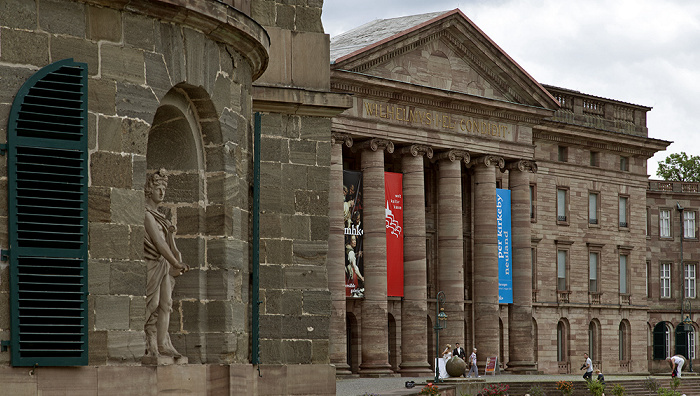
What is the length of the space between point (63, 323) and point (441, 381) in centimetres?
2985

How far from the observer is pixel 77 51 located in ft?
46.6

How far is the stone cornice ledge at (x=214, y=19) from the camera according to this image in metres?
14.8

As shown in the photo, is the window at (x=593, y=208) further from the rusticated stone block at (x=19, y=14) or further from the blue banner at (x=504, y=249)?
the rusticated stone block at (x=19, y=14)

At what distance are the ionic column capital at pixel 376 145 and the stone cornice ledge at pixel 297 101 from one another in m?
37.3

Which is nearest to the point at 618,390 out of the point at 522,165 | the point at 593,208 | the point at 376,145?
the point at 376,145

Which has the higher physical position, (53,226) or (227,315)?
(53,226)

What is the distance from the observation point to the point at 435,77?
61.3 metres

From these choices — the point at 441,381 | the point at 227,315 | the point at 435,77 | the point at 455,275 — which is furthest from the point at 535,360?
the point at 227,315

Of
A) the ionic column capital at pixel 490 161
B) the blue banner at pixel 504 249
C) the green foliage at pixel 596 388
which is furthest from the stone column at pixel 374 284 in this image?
the green foliage at pixel 596 388

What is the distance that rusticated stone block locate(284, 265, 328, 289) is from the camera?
20.3 m

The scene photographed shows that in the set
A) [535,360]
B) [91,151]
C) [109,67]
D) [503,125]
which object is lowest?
[535,360]

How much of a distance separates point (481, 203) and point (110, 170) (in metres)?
50.4

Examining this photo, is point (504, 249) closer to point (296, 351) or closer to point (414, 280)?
point (414, 280)

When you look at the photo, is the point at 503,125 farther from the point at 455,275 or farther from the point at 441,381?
the point at 441,381
